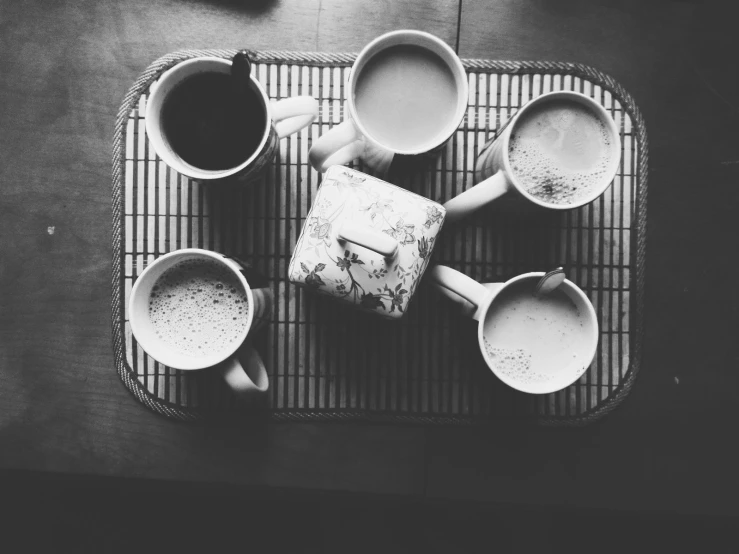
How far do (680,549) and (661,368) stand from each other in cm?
50

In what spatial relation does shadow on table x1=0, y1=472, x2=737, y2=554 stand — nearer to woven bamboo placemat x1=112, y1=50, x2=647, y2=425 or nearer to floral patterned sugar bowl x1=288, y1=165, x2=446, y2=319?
woven bamboo placemat x1=112, y1=50, x2=647, y2=425

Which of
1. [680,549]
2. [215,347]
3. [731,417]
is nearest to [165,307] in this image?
[215,347]

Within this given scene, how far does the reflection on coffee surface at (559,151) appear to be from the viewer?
1.86ft

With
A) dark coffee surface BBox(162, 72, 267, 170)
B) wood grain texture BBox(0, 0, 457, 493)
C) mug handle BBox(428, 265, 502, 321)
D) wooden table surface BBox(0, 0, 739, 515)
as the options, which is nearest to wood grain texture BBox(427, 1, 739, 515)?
wooden table surface BBox(0, 0, 739, 515)

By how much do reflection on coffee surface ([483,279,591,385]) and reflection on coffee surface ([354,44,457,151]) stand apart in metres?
0.21

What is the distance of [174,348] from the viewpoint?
21.9 inches

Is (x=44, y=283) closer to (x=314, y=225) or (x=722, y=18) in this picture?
(x=314, y=225)

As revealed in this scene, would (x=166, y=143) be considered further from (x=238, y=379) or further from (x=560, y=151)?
(x=560, y=151)

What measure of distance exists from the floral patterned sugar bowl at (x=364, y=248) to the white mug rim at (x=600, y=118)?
0.09 metres

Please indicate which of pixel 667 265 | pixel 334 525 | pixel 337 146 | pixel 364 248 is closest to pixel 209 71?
pixel 337 146

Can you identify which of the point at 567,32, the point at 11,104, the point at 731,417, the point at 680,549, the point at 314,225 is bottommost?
the point at 680,549

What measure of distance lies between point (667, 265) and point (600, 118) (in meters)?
0.24

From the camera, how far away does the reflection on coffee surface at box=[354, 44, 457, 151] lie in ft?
1.83

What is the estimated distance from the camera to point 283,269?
0.64 m
